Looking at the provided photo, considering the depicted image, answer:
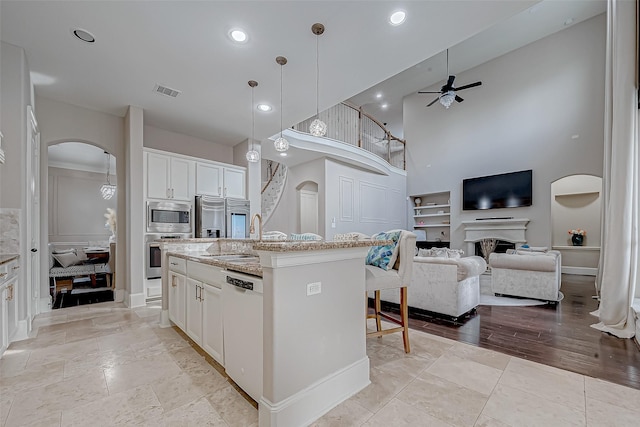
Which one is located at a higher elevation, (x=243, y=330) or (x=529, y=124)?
(x=529, y=124)

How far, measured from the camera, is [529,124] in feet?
24.0

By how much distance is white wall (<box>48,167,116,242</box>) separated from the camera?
775 cm

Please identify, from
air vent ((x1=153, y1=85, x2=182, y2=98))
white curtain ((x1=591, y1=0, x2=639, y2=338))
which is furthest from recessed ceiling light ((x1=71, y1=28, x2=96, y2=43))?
white curtain ((x1=591, y1=0, x2=639, y2=338))

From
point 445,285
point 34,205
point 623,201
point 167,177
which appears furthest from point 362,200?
point 34,205

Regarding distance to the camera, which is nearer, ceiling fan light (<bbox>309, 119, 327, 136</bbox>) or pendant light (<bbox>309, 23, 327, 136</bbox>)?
pendant light (<bbox>309, 23, 327, 136</bbox>)

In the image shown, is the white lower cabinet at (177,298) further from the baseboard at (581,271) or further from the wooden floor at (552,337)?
the baseboard at (581,271)

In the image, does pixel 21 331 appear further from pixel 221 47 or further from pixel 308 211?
pixel 308 211

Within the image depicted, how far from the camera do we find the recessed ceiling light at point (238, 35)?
2686 mm

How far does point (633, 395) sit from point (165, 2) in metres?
4.63

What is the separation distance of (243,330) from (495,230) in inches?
315

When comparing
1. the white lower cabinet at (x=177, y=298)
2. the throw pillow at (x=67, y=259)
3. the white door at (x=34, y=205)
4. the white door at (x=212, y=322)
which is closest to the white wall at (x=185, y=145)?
the white door at (x=34, y=205)

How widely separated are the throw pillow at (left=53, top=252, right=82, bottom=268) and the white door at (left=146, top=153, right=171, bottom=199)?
228 centimetres

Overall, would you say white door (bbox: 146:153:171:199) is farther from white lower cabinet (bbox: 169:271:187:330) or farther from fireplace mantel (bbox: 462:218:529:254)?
fireplace mantel (bbox: 462:218:529:254)

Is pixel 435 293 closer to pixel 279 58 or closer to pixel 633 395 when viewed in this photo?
pixel 633 395
